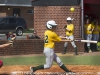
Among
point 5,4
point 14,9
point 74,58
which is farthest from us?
point 14,9

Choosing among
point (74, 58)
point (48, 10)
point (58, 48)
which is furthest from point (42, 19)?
point (74, 58)

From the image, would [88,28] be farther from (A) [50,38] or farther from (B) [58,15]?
(A) [50,38]

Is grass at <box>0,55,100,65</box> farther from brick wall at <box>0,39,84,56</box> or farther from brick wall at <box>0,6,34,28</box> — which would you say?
brick wall at <box>0,6,34,28</box>

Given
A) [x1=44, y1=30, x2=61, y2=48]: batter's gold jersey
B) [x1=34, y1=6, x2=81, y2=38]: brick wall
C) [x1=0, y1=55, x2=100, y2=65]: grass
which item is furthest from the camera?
[x1=34, y1=6, x2=81, y2=38]: brick wall

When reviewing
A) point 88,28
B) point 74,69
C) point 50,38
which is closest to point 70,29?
point 88,28

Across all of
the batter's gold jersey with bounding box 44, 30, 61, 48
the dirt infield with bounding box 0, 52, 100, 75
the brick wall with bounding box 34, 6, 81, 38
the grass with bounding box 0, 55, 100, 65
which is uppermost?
the brick wall with bounding box 34, 6, 81, 38

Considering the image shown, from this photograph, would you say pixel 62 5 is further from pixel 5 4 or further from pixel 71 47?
pixel 5 4

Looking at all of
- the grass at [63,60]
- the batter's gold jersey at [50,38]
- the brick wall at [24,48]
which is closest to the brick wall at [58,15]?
the brick wall at [24,48]

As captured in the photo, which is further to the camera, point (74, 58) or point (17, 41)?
point (17, 41)

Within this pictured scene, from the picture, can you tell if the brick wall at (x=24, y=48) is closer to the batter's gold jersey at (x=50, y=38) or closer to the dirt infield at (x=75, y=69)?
the dirt infield at (x=75, y=69)

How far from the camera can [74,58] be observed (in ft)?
45.8

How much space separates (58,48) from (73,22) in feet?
4.81

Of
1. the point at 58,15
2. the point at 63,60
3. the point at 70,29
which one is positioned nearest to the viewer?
the point at 63,60

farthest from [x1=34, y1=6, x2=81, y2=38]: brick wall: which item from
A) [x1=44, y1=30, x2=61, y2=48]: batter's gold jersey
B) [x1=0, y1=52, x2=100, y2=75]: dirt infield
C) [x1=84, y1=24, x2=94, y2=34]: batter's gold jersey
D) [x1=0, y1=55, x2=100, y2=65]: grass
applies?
[x1=44, y1=30, x2=61, y2=48]: batter's gold jersey
